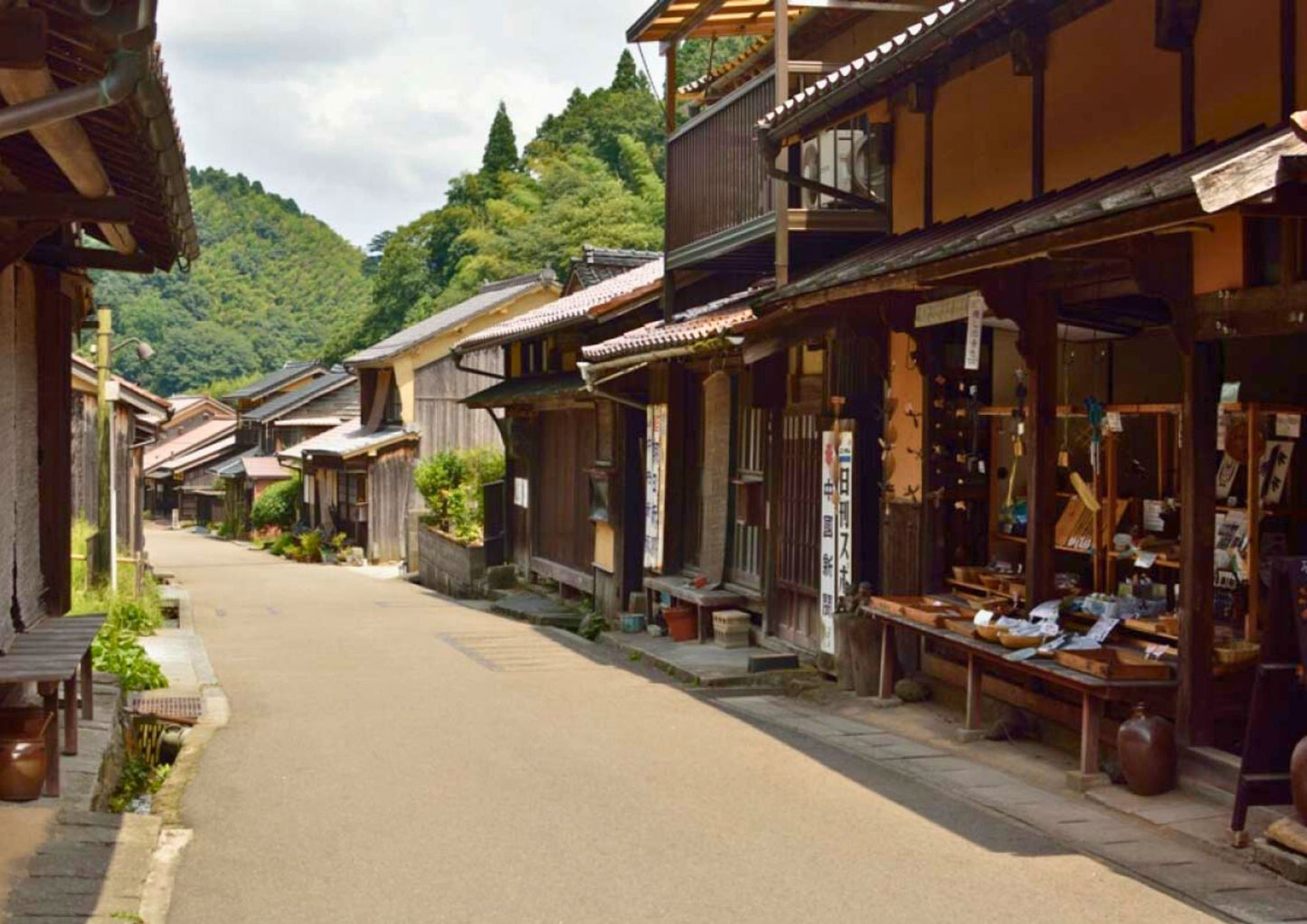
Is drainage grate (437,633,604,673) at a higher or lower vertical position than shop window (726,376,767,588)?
lower

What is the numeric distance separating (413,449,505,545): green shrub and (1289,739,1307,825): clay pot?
28.0 metres

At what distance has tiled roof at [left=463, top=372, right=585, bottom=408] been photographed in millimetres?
23859

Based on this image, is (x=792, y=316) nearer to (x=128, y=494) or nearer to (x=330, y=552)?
(x=128, y=494)

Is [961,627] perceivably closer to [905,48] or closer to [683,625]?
[905,48]

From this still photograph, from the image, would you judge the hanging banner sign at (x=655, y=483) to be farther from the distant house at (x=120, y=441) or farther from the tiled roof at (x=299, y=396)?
the tiled roof at (x=299, y=396)

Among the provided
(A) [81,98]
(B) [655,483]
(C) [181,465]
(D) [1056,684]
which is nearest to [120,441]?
(B) [655,483]

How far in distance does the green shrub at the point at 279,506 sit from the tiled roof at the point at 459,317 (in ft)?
49.8

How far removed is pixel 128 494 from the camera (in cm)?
3194

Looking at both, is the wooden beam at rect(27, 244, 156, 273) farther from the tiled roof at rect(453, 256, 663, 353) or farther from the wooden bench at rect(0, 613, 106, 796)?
the tiled roof at rect(453, 256, 663, 353)

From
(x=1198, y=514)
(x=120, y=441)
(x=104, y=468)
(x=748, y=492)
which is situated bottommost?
(x=748, y=492)

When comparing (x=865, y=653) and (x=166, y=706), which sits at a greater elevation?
(x=865, y=653)

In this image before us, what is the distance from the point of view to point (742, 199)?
16.7 m

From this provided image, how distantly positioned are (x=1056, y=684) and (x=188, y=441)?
78.0 metres

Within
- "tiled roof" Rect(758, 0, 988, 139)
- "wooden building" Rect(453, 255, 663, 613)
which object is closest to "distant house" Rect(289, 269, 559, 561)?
"wooden building" Rect(453, 255, 663, 613)
